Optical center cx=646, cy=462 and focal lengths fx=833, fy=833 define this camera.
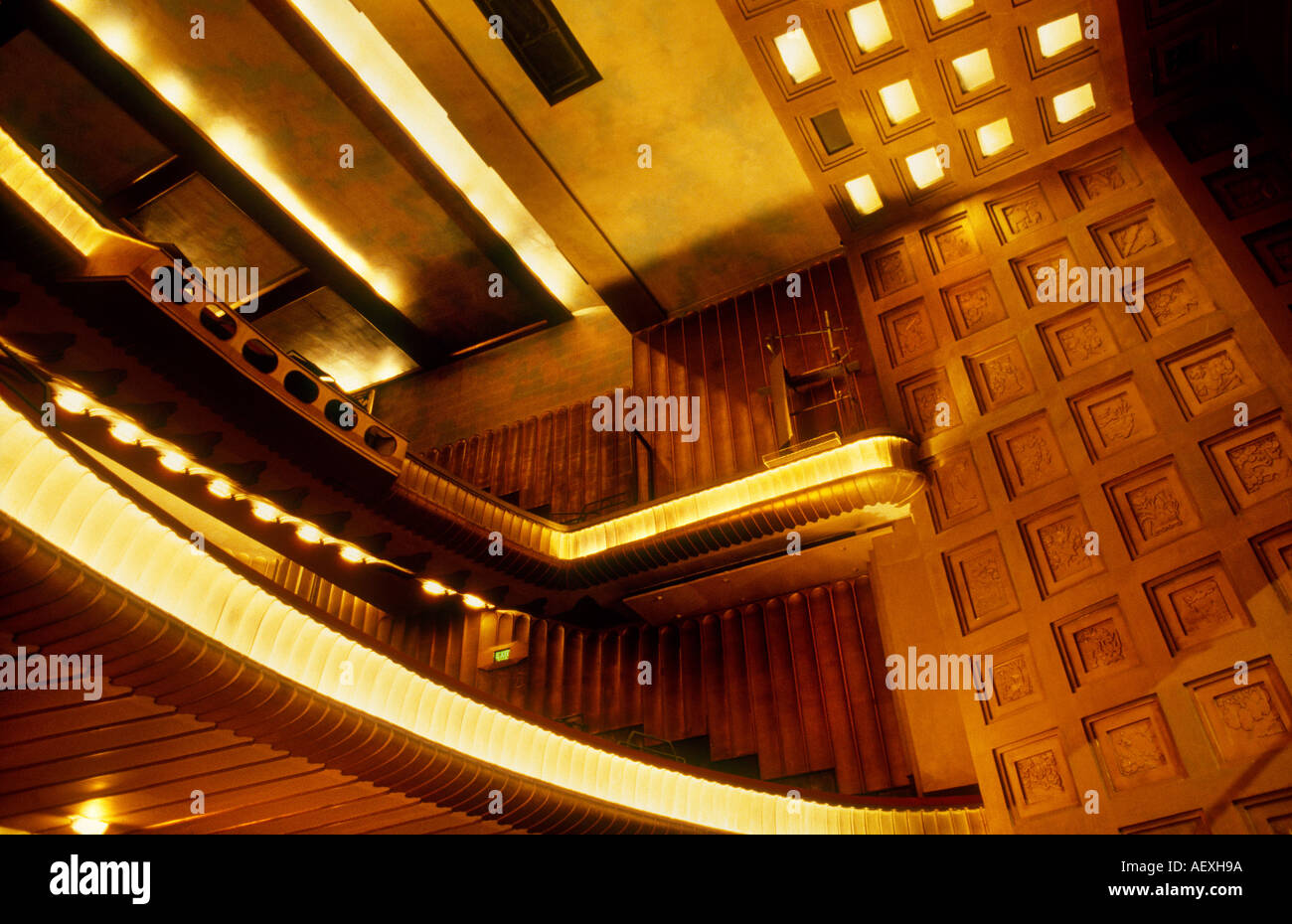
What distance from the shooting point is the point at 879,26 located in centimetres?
632

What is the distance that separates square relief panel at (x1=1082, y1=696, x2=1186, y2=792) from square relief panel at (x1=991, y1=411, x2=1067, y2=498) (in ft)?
5.04

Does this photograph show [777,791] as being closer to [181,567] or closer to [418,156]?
[181,567]

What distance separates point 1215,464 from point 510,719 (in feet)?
13.4

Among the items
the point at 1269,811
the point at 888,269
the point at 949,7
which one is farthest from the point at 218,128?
the point at 1269,811

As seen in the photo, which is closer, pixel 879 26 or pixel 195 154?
pixel 879 26

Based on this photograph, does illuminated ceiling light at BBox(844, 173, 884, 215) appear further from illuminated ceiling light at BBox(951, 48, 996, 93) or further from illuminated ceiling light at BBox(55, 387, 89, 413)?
illuminated ceiling light at BBox(55, 387, 89, 413)

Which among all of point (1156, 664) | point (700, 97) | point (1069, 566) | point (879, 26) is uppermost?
point (700, 97)

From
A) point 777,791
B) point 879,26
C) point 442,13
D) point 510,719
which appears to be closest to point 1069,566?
point 777,791

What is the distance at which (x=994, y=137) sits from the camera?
6.70 m

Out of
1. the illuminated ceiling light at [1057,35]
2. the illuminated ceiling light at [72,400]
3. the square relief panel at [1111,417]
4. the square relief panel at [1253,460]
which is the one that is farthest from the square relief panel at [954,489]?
the illuminated ceiling light at [72,400]

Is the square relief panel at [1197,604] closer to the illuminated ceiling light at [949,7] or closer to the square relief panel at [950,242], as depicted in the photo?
the square relief panel at [950,242]

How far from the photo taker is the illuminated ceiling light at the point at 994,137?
661 cm

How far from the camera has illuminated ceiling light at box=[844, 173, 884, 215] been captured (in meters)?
7.20

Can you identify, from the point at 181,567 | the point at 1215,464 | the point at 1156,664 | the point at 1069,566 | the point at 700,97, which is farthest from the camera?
the point at 700,97
